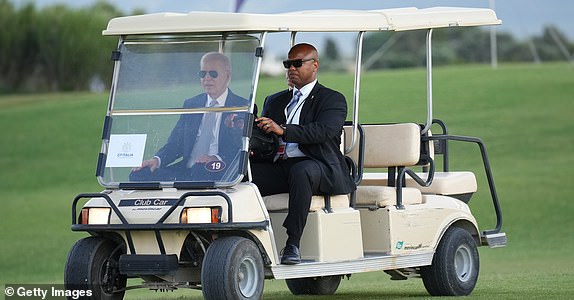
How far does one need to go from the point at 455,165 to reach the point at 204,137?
694 inches

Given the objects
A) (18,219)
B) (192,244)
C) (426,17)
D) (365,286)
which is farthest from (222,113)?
(18,219)

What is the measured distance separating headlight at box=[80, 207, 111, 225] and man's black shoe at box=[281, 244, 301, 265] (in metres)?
1.14

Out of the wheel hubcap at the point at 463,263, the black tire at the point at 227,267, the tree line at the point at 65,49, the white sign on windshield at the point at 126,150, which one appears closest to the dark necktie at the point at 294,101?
the white sign on windshield at the point at 126,150

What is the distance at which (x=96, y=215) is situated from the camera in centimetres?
813

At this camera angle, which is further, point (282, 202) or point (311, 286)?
point (311, 286)

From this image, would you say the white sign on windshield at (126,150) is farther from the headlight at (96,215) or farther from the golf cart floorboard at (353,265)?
the golf cart floorboard at (353,265)

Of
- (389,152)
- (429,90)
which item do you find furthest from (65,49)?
(389,152)

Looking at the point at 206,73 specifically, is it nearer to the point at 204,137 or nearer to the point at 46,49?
the point at 204,137

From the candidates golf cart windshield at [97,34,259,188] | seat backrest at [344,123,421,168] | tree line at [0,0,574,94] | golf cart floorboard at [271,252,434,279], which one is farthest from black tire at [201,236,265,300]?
tree line at [0,0,574,94]

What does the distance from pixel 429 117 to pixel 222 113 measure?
2.28 metres

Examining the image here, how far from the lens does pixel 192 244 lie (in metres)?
8.20

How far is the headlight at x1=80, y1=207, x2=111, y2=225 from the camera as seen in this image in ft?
26.6

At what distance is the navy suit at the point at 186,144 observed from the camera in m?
8.17

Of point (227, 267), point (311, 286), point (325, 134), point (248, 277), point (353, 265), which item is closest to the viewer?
point (227, 267)
